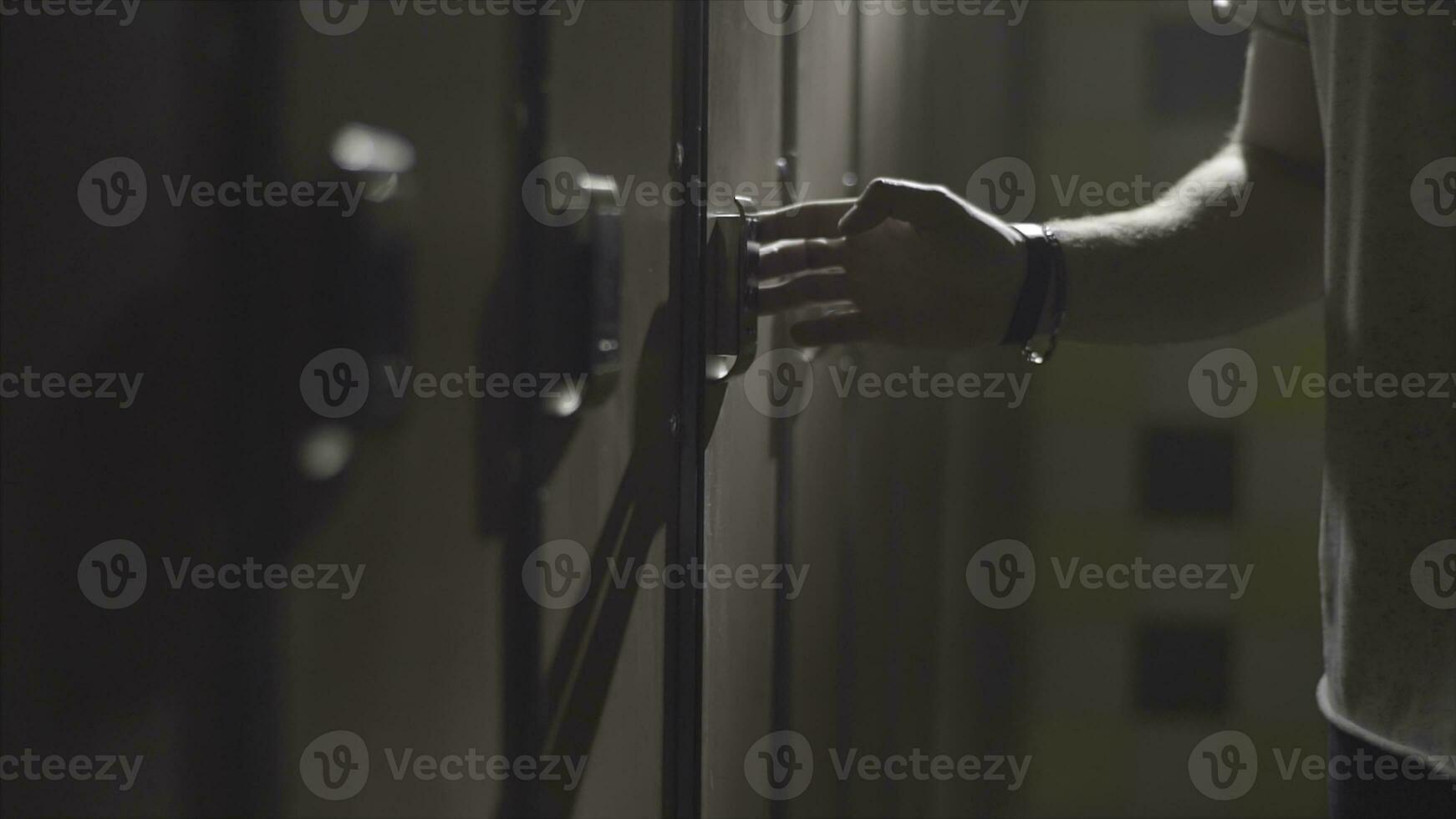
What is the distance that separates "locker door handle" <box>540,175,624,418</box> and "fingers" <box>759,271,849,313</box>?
9.1 inches

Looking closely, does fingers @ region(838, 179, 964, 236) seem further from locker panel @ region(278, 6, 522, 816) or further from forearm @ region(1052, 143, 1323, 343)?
locker panel @ region(278, 6, 522, 816)

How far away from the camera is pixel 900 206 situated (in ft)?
2.05

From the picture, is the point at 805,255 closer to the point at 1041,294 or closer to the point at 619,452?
the point at 1041,294

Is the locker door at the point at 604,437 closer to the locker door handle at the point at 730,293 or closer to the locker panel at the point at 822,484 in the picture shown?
the locker door handle at the point at 730,293

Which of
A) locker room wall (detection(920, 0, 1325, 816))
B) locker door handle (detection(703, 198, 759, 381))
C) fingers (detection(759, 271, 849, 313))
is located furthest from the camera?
locker room wall (detection(920, 0, 1325, 816))

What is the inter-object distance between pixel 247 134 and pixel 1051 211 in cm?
113

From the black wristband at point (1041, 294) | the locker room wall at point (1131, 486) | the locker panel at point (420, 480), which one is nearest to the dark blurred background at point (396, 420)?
the locker panel at point (420, 480)

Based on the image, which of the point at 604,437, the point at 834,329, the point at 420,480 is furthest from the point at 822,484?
the point at 420,480

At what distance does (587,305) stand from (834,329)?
1.03 ft

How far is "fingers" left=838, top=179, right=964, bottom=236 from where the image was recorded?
61cm

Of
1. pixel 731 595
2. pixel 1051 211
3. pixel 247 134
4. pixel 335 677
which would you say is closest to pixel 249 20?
pixel 247 134

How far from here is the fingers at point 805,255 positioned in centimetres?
66

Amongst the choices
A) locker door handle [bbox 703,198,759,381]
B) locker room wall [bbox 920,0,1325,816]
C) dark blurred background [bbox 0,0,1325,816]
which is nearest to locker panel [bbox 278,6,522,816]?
dark blurred background [bbox 0,0,1325,816]

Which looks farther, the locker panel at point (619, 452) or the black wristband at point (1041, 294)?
the black wristband at point (1041, 294)
